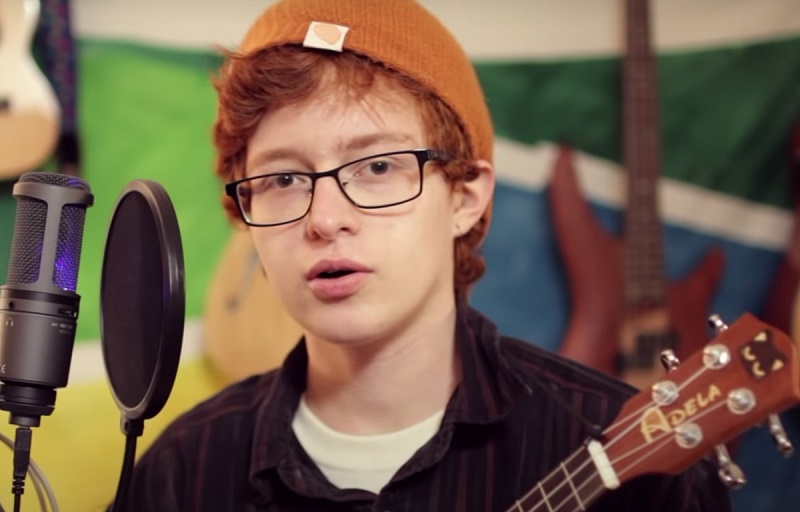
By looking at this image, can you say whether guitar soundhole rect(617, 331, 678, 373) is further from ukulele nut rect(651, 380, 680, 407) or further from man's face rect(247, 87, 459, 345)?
ukulele nut rect(651, 380, 680, 407)

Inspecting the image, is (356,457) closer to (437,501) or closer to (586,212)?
(437,501)

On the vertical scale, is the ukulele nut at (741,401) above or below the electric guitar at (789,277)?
below

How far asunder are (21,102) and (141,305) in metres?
1.02

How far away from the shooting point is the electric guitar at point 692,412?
2.63ft

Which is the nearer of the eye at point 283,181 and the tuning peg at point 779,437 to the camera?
the tuning peg at point 779,437

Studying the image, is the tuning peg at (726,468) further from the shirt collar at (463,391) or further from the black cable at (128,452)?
the black cable at (128,452)

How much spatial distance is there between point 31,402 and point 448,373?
0.59 meters

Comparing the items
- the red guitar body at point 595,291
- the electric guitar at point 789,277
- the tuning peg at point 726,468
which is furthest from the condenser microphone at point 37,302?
the electric guitar at point 789,277

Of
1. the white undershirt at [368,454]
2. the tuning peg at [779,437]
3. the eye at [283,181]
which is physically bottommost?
the white undershirt at [368,454]

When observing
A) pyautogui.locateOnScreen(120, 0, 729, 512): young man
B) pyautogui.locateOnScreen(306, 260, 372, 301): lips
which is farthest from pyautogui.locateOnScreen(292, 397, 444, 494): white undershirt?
pyautogui.locateOnScreen(306, 260, 372, 301): lips

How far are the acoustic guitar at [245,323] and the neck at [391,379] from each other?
63cm

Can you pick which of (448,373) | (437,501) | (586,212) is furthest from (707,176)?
(437,501)

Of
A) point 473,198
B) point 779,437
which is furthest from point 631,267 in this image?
point 779,437

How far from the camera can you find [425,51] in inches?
47.7
